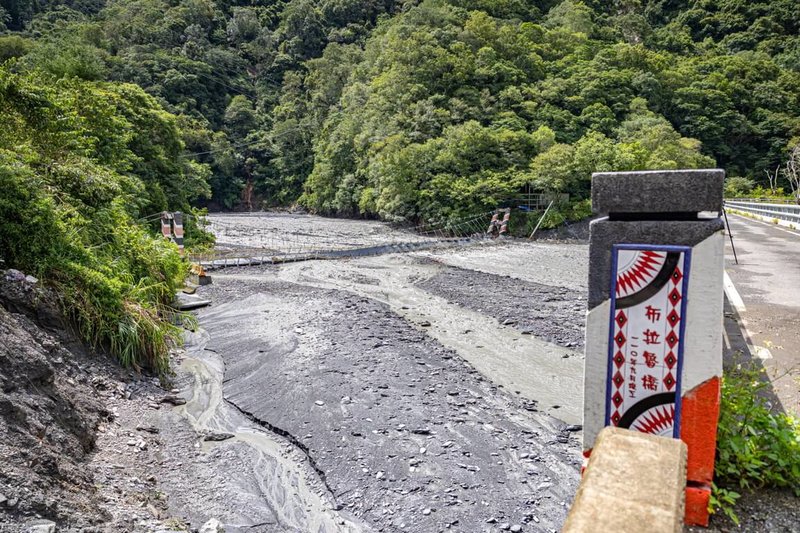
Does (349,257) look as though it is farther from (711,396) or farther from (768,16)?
(768,16)

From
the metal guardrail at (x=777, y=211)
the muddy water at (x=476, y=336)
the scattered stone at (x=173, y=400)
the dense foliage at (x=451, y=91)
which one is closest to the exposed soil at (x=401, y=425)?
the muddy water at (x=476, y=336)

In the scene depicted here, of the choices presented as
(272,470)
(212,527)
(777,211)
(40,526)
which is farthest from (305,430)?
(777,211)

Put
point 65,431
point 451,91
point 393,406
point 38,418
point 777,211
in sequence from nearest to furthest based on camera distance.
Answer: point 38,418
point 65,431
point 393,406
point 777,211
point 451,91

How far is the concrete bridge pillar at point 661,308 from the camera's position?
1.61 metres

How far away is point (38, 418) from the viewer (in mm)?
3385

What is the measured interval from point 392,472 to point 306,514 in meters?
0.69

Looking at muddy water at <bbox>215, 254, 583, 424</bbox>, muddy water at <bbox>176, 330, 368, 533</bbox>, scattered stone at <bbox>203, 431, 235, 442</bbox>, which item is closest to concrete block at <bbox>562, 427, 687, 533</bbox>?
muddy water at <bbox>176, 330, 368, 533</bbox>

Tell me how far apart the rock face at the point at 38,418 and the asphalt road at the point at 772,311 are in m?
3.78

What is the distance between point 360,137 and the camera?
34312 millimetres

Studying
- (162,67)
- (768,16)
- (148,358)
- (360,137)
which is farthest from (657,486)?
(768,16)

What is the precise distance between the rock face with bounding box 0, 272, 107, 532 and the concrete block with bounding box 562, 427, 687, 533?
275cm

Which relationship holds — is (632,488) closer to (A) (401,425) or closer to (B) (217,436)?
(A) (401,425)

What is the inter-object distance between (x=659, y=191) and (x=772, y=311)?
157 inches

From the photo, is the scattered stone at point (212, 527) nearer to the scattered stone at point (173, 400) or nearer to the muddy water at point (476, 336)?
the scattered stone at point (173, 400)
